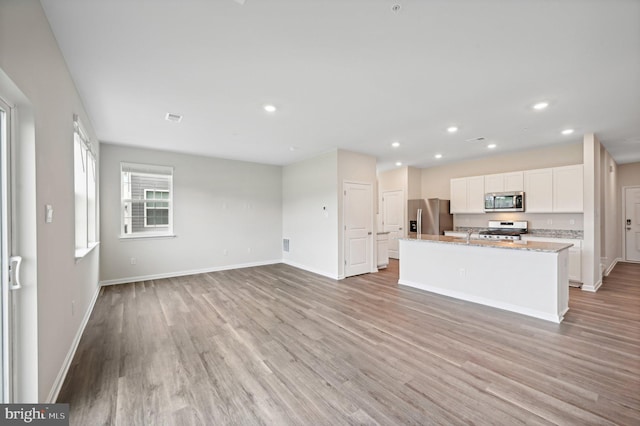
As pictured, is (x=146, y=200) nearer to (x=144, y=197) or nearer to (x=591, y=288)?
(x=144, y=197)

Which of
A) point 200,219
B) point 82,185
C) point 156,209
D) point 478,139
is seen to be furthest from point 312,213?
point 82,185

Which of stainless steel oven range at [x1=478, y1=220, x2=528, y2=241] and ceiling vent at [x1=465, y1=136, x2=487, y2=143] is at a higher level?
ceiling vent at [x1=465, y1=136, x2=487, y2=143]

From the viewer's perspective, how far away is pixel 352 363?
2.40 meters

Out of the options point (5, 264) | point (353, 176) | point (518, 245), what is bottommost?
point (518, 245)

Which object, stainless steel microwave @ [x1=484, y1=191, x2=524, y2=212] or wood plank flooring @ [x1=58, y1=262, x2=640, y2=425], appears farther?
stainless steel microwave @ [x1=484, y1=191, x2=524, y2=212]

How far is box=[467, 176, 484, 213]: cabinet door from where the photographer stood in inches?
245

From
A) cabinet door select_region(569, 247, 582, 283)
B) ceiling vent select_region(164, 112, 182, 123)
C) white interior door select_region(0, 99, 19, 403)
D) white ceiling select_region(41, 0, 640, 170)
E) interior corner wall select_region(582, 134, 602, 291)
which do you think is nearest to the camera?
white interior door select_region(0, 99, 19, 403)

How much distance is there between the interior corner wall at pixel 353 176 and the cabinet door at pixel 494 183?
8.54 ft

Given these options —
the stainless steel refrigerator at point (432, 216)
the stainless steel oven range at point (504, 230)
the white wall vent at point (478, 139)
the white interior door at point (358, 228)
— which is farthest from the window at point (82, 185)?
the stainless steel oven range at point (504, 230)

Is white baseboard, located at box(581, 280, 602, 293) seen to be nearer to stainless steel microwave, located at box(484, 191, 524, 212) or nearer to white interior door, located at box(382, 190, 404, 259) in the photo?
stainless steel microwave, located at box(484, 191, 524, 212)

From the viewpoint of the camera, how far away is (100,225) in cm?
492

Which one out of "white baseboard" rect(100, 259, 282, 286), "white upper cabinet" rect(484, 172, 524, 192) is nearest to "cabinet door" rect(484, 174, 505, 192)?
"white upper cabinet" rect(484, 172, 524, 192)

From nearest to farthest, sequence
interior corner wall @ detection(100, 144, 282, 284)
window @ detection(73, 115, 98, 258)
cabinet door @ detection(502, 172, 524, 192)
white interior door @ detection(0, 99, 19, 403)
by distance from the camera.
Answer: white interior door @ detection(0, 99, 19, 403)
window @ detection(73, 115, 98, 258)
interior corner wall @ detection(100, 144, 282, 284)
cabinet door @ detection(502, 172, 524, 192)

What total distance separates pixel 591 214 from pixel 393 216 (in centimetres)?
419
